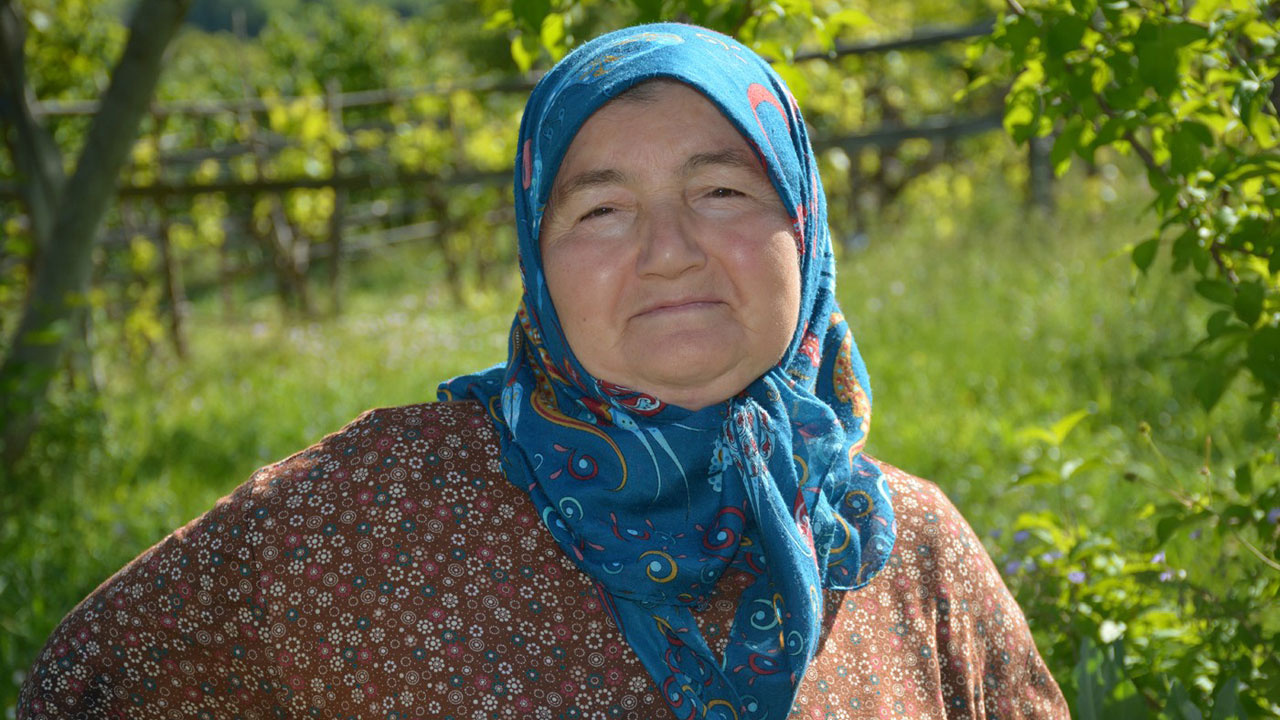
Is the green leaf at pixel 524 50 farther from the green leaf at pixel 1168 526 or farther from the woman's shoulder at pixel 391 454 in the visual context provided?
the green leaf at pixel 1168 526

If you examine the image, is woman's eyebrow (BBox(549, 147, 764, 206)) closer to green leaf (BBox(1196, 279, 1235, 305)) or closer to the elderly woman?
the elderly woman

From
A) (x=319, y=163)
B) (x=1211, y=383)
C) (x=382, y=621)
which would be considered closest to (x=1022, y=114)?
(x=1211, y=383)

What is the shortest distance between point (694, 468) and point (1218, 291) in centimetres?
96

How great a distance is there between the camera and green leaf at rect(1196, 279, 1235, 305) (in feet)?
6.01

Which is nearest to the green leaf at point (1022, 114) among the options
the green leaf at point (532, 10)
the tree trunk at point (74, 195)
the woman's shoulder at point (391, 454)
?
the green leaf at point (532, 10)

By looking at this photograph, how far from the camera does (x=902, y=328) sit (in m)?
6.06

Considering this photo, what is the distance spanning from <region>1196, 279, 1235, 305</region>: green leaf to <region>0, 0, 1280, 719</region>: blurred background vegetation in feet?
0.09

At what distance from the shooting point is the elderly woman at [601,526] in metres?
1.45

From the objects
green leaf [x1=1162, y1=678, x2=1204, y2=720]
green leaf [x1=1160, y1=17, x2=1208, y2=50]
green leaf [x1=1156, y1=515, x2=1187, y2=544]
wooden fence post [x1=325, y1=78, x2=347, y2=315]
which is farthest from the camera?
wooden fence post [x1=325, y1=78, x2=347, y2=315]

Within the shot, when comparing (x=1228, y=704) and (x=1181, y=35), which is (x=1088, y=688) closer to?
(x=1228, y=704)

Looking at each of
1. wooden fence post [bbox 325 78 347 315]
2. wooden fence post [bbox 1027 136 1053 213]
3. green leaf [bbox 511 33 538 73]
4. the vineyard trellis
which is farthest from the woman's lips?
wooden fence post [bbox 325 78 347 315]

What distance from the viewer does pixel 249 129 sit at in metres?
9.20

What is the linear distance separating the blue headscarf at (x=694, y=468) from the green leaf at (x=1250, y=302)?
2.23 ft

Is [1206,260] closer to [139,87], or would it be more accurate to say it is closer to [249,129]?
[139,87]
